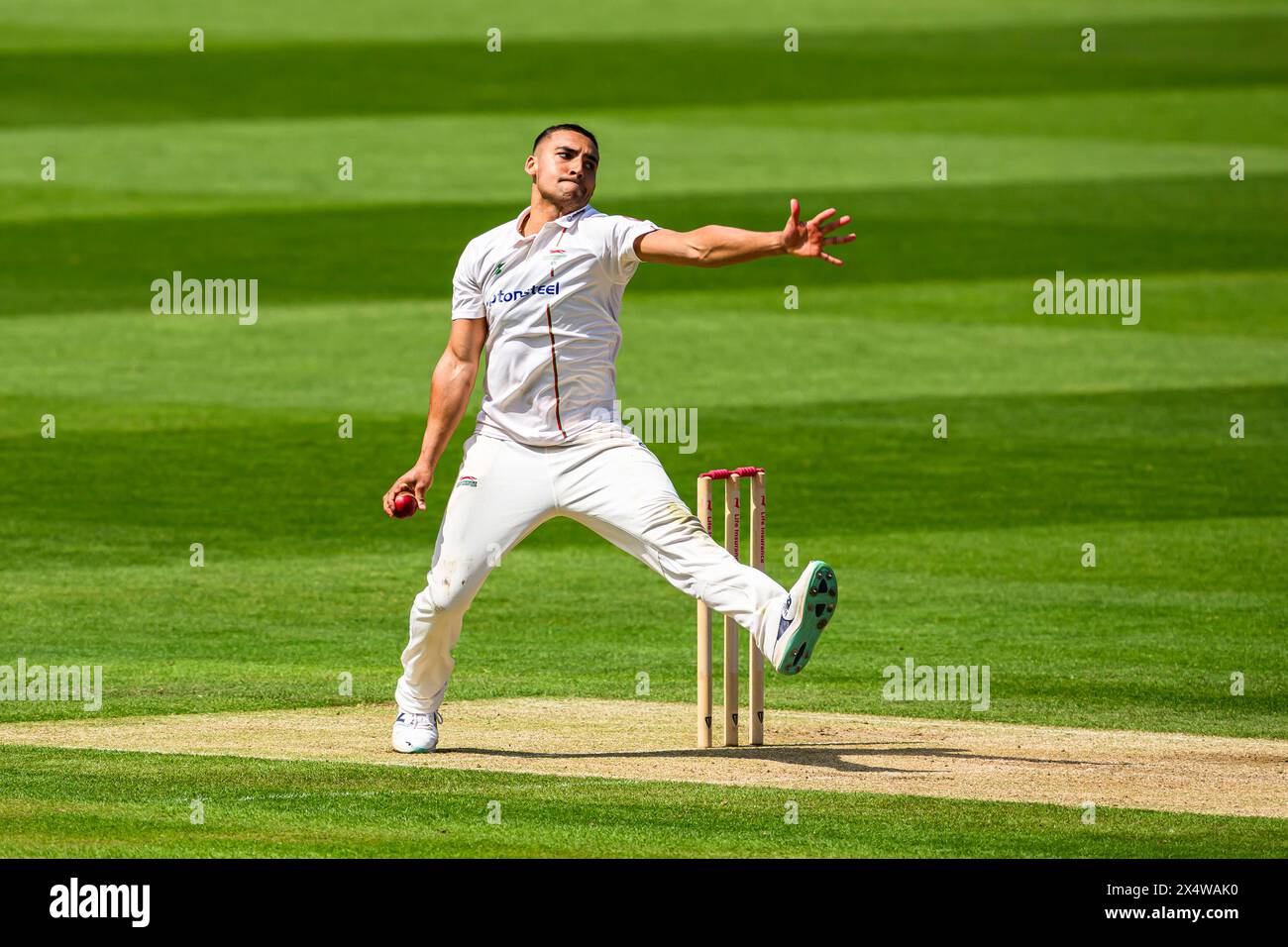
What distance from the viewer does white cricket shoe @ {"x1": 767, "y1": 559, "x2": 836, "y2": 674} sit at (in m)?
8.96

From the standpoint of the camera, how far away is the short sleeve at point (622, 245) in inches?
381

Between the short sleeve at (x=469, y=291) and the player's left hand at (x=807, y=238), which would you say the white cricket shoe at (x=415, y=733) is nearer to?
the short sleeve at (x=469, y=291)

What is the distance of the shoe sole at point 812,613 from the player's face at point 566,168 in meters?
2.12

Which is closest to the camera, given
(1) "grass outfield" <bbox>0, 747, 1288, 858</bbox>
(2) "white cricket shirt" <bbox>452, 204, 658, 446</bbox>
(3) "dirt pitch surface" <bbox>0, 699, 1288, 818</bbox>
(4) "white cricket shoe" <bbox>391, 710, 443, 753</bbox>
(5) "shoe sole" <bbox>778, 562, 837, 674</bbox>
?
(1) "grass outfield" <bbox>0, 747, 1288, 858</bbox>

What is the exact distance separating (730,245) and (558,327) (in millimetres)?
1105

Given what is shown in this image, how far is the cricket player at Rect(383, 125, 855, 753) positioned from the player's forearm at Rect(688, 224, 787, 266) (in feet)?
1.15

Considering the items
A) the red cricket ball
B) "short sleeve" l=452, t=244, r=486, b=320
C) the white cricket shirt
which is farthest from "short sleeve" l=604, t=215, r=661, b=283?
the red cricket ball

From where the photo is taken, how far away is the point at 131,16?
45719mm

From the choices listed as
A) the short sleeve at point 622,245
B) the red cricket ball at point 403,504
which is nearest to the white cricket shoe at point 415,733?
the red cricket ball at point 403,504

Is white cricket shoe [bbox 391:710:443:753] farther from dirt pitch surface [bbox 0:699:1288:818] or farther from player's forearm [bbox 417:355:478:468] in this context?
player's forearm [bbox 417:355:478:468]

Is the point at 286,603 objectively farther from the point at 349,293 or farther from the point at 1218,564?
the point at 349,293

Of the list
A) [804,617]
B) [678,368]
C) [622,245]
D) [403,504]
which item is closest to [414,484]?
[403,504]

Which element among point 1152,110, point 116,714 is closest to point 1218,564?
point 116,714

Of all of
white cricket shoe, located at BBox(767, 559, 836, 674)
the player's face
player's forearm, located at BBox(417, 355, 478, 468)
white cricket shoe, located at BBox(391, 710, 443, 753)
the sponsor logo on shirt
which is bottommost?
white cricket shoe, located at BBox(391, 710, 443, 753)
